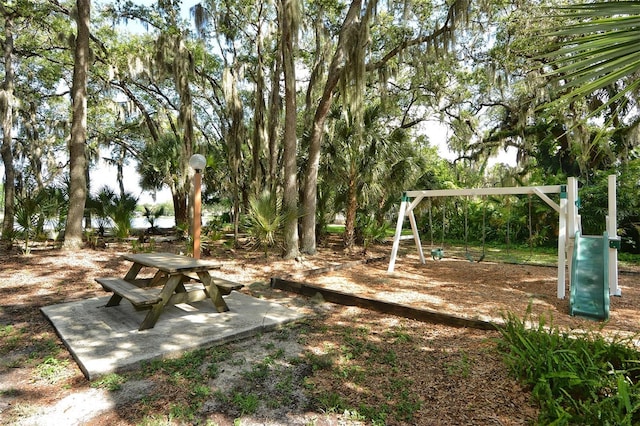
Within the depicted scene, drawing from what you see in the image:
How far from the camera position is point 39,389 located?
8.17 ft

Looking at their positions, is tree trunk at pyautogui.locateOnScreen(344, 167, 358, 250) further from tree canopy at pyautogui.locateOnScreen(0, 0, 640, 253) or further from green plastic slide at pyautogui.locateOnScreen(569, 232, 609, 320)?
green plastic slide at pyautogui.locateOnScreen(569, 232, 609, 320)

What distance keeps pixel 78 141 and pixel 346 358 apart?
894cm

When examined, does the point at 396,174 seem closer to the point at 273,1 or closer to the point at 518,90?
the point at 273,1

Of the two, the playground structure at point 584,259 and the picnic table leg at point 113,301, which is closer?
the picnic table leg at point 113,301

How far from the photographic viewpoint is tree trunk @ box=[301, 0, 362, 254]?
797 cm

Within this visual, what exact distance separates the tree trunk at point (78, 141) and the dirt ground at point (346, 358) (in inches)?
88.6

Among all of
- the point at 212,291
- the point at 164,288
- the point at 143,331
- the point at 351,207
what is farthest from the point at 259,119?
the point at 143,331


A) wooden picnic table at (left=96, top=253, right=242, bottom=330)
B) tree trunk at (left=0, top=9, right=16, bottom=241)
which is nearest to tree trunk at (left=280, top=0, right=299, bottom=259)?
wooden picnic table at (left=96, top=253, right=242, bottom=330)

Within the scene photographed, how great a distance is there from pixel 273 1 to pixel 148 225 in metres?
10.8

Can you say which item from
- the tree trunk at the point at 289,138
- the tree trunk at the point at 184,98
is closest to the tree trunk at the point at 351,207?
the tree trunk at the point at 289,138

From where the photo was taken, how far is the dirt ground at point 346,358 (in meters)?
2.21

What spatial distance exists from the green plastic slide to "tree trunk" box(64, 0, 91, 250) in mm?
10145

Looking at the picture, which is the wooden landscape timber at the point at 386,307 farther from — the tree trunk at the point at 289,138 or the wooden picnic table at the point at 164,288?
the tree trunk at the point at 289,138

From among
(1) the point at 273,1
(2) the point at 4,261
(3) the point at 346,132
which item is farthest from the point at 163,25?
(2) the point at 4,261
